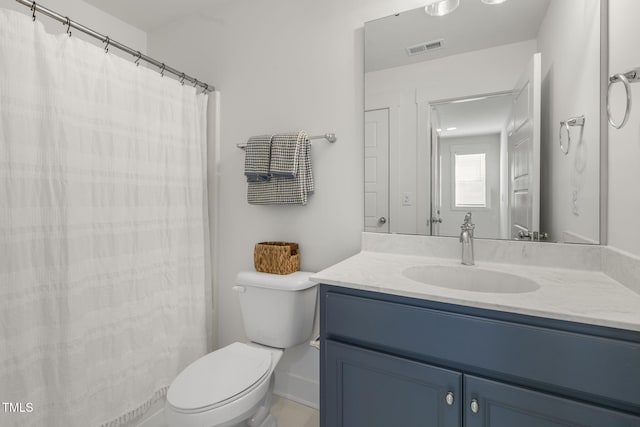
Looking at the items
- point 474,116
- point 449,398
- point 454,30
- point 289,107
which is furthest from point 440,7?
point 449,398

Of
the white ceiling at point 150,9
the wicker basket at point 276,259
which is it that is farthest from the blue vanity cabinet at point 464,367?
the white ceiling at point 150,9

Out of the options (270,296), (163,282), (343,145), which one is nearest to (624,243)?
(343,145)

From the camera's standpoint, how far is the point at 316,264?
1.73 m

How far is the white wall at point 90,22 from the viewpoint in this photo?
1.74 metres

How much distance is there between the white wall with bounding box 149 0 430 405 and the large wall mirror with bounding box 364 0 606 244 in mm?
113

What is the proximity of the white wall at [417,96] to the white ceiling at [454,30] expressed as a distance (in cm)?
4

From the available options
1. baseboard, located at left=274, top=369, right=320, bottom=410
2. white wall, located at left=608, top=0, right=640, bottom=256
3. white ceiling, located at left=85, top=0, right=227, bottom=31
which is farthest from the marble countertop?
white ceiling, located at left=85, top=0, right=227, bottom=31

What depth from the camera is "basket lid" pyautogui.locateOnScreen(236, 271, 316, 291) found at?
1.52 metres

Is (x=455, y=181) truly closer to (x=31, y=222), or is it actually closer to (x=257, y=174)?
(x=257, y=174)

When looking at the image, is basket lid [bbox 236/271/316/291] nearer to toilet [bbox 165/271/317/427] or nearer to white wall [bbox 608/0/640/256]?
toilet [bbox 165/271/317/427]

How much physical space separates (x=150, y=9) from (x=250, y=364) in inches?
89.3

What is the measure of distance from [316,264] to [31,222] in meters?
1.24

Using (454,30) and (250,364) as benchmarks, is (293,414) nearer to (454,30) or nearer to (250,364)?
(250,364)

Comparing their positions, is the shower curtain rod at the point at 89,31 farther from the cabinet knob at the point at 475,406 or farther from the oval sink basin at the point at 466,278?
the cabinet knob at the point at 475,406
